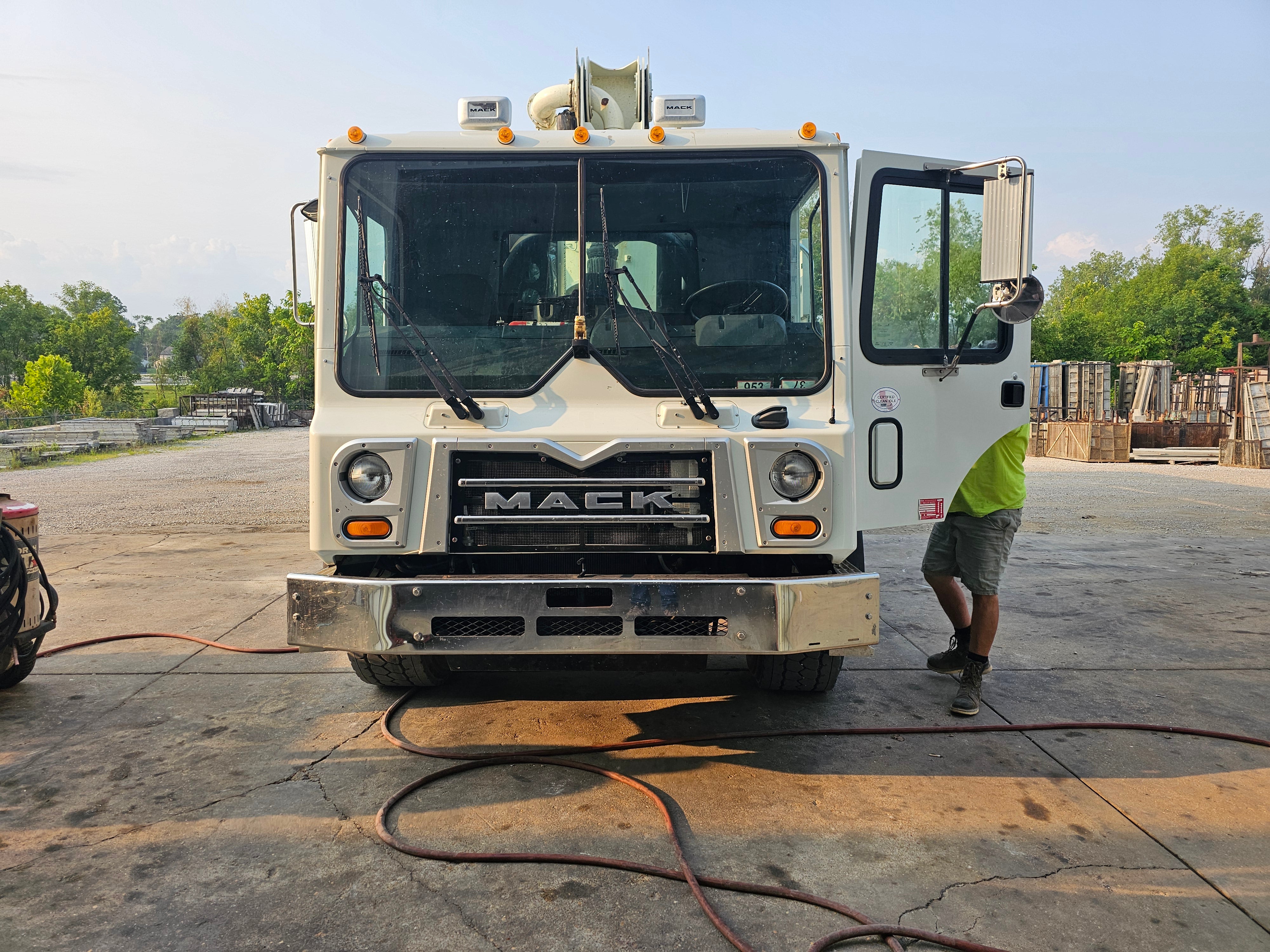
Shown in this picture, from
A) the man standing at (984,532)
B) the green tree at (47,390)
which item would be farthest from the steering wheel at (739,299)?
the green tree at (47,390)

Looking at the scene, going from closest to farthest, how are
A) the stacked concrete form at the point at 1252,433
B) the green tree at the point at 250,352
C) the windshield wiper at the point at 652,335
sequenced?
the windshield wiper at the point at 652,335, the stacked concrete form at the point at 1252,433, the green tree at the point at 250,352

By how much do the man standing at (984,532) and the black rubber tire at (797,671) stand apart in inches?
24.0

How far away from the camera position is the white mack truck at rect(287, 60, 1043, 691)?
350 centimetres

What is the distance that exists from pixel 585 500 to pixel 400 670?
1.61 metres

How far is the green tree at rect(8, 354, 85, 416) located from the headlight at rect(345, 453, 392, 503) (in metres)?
39.8

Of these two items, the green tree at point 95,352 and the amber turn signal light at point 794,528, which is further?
the green tree at point 95,352

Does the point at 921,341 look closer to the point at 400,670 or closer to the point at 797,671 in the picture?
the point at 797,671

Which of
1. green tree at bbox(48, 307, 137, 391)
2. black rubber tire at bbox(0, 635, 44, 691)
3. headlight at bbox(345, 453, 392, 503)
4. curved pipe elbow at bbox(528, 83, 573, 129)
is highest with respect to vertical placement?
green tree at bbox(48, 307, 137, 391)

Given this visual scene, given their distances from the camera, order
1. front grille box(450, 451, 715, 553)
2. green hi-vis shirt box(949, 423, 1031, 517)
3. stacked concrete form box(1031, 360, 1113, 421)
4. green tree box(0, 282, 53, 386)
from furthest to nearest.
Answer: green tree box(0, 282, 53, 386) < stacked concrete form box(1031, 360, 1113, 421) < green hi-vis shirt box(949, 423, 1031, 517) < front grille box(450, 451, 715, 553)

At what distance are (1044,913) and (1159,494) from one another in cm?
1298

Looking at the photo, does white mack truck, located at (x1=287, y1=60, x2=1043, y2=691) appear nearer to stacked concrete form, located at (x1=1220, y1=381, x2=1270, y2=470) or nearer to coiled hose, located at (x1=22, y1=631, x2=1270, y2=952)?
coiled hose, located at (x1=22, y1=631, x2=1270, y2=952)

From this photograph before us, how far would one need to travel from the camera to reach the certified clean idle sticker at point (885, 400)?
13.5ft

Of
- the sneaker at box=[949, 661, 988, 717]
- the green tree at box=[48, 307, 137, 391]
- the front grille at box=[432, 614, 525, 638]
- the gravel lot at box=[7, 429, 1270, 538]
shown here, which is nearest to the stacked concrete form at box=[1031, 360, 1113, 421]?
Answer: the gravel lot at box=[7, 429, 1270, 538]

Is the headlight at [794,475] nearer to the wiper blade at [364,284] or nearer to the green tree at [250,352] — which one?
the wiper blade at [364,284]
